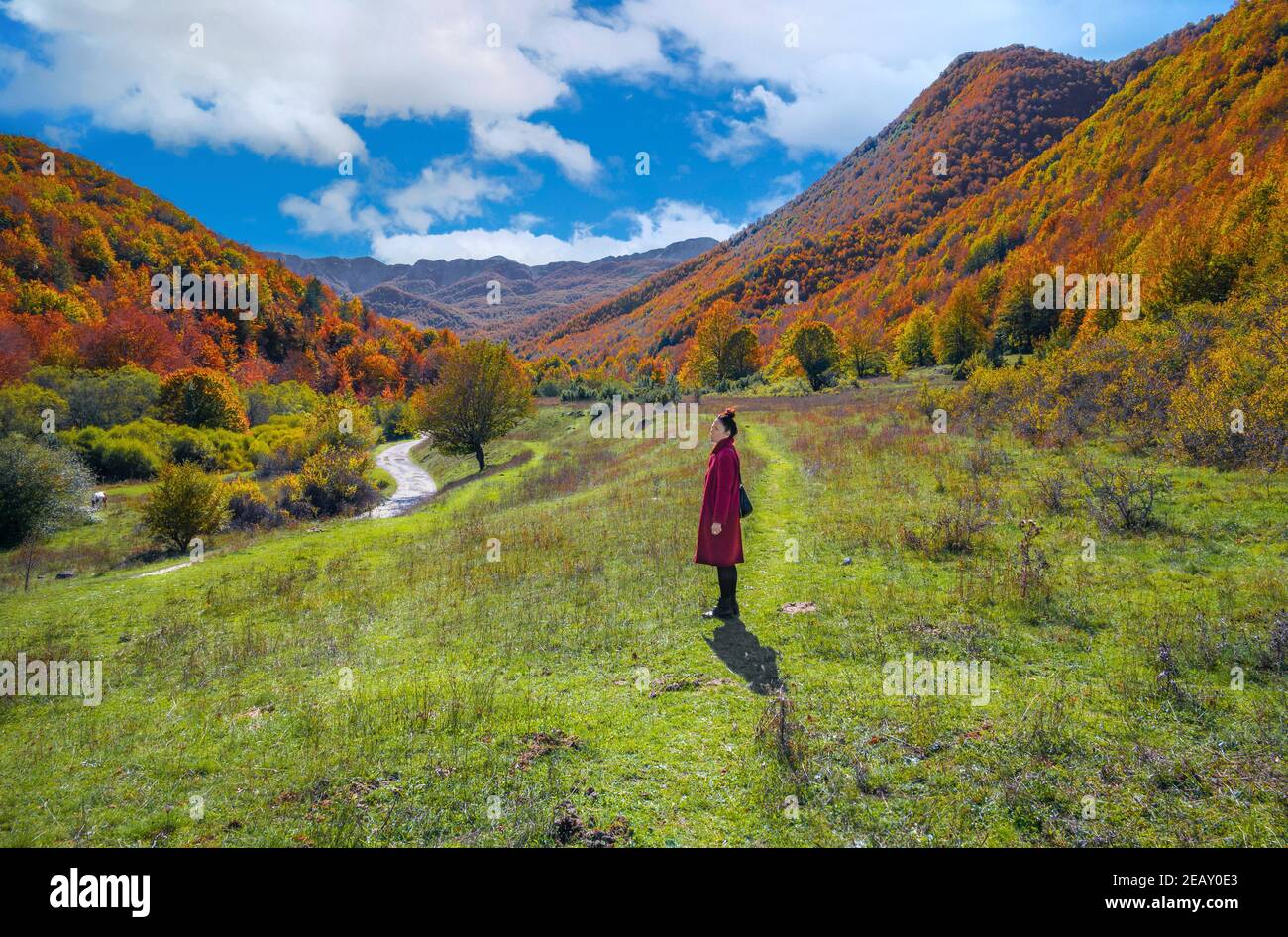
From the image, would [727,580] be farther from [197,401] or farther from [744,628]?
[197,401]

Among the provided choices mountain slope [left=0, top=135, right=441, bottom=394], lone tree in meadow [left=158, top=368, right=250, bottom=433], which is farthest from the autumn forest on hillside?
mountain slope [left=0, top=135, right=441, bottom=394]

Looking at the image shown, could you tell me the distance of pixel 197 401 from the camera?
177 ft

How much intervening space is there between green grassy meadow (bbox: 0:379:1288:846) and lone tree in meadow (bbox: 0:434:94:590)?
17940 millimetres

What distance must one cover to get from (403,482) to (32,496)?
2260 cm

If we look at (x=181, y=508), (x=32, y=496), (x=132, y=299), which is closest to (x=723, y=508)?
(x=181, y=508)

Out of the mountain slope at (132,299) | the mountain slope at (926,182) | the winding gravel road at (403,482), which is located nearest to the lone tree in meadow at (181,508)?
the winding gravel road at (403,482)

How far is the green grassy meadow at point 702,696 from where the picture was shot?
457 centimetres

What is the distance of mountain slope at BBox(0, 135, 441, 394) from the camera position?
64938 millimetres

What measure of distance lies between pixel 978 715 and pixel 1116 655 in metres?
2.43

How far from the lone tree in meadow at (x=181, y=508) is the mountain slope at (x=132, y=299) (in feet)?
158

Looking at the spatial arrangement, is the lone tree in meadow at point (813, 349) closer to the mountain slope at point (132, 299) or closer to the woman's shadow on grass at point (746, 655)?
the woman's shadow on grass at point (746, 655)

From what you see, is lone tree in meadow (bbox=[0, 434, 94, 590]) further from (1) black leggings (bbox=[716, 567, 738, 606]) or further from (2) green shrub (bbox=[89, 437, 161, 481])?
(1) black leggings (bbox=[716, 567, 738, 606])
